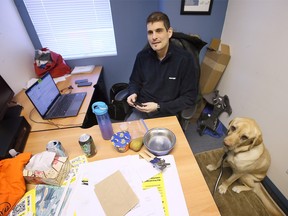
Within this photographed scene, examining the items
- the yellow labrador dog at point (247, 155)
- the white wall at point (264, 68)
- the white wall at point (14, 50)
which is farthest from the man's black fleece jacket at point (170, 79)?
the white wall at point (14, 50)

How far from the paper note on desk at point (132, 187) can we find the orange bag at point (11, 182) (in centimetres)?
24

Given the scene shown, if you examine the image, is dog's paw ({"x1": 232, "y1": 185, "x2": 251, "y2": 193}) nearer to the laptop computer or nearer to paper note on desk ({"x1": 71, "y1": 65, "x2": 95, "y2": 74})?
the laptop computer

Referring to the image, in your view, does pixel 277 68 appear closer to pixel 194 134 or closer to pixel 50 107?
pixel 194 134

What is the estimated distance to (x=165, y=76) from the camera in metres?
1.37

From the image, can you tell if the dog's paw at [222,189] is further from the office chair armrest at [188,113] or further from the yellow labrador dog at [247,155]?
the office chair armrest at [188,113]

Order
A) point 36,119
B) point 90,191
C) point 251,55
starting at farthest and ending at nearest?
1. point 251,55
2. point 36,119
3. point 90,191

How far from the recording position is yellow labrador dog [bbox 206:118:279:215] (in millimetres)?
1141

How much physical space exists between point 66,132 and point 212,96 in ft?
5.79

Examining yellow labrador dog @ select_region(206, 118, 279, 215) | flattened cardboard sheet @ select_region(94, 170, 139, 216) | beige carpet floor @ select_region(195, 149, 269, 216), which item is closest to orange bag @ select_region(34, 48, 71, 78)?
flattened cardboard sheet @ select_region(94, 170, 139, 216)

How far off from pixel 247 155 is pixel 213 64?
116cm

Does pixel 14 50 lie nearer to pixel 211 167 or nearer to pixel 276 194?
pixel 211 167

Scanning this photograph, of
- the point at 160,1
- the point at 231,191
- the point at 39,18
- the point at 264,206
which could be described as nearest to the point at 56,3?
the point at 39,18

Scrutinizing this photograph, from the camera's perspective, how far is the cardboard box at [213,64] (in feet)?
6.14

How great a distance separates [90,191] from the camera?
2.32 ft
